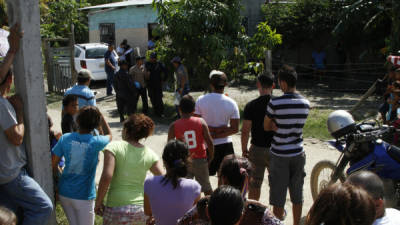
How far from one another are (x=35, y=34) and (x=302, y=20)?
17.1 metres

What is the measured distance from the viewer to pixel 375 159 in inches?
176

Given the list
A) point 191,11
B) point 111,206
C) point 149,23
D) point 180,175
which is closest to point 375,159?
point 180,175

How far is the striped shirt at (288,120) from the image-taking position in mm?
4465

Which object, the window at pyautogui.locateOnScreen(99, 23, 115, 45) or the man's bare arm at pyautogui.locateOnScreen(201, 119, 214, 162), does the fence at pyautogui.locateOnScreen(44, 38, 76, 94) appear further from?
the man's bare arm at pyautogui.locateOnScreen(201, 119, 214, 162)

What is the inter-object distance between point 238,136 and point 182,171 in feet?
20.3

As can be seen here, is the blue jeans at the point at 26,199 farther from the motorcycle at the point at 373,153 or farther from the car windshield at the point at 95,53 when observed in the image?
the car windshield at the point at 95,53

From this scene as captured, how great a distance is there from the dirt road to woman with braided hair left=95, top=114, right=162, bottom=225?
2.29m

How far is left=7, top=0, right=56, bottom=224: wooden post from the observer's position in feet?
12.4

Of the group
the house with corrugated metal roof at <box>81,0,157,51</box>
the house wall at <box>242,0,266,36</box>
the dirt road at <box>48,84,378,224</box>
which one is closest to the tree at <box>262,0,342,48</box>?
the house wall at <box>242,0,266,36</box>

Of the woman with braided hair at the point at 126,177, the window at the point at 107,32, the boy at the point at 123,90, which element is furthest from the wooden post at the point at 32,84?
the window at the point at 107,32

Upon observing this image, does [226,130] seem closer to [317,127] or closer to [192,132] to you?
[192,132]

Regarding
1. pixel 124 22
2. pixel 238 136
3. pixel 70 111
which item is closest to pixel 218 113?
pixel 70 111

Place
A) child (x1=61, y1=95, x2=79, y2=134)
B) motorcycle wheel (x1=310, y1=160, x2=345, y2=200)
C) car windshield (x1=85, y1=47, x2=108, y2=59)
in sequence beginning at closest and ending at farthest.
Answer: child (x1=61, y1=95, x2=79, y2=134) < motorcycle wheel (x1=310, y1=160, x2=345, y2=200) < car windshield (x1=85, y1=47, x2=108, y2=59)

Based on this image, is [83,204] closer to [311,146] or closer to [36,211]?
[36,211]
